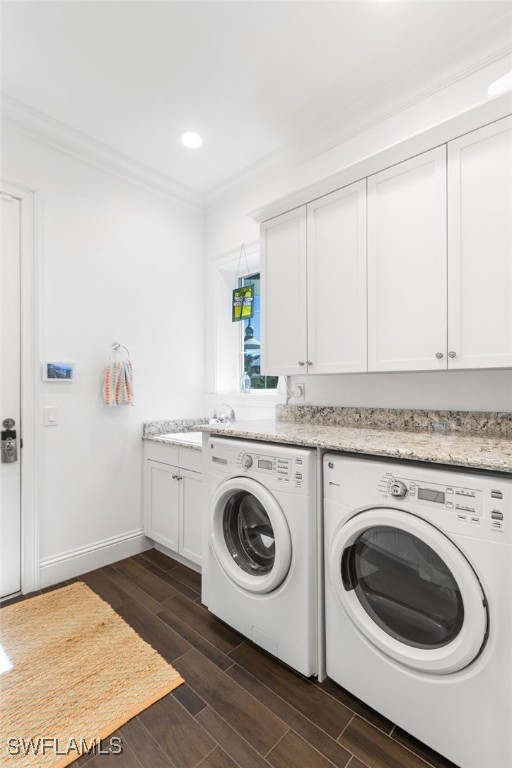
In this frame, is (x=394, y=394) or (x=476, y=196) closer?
(x=476, y=196)

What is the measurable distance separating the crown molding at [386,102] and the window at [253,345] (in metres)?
0.73

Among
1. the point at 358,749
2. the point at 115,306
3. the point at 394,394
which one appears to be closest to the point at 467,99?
the point at 394,394

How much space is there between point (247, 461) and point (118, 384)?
131 cm

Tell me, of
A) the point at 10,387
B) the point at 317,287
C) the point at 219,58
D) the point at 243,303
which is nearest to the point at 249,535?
the point at 317,287

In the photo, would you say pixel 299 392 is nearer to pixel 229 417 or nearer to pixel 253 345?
pixel 229 417

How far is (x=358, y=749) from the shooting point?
124 cm

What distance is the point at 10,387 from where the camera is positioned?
7.07 feet

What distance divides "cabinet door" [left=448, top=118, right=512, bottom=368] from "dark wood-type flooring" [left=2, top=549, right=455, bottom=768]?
1.42m

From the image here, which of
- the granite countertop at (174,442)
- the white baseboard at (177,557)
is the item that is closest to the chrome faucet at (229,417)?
the granite countertop at (174,442)

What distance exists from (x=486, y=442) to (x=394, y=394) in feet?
1.94

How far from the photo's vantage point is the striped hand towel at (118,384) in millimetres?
2500

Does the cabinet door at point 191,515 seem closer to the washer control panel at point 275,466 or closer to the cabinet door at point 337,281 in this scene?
the washer control panel at point 275,466

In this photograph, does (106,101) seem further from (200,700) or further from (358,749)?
(358,749)

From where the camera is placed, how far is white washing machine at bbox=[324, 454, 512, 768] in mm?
1039
